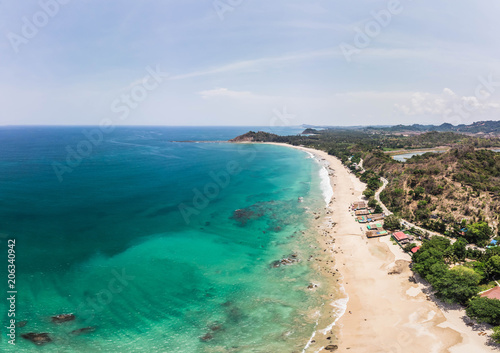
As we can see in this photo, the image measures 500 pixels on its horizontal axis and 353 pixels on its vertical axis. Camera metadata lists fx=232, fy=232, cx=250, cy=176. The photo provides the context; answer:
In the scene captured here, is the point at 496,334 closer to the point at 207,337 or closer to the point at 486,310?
the point at 486,310

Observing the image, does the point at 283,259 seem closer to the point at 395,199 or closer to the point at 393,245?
the point at 393,245

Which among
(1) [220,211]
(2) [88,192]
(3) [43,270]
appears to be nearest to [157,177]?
(2) [88,192]

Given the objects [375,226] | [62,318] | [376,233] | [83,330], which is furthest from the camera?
[375,226]

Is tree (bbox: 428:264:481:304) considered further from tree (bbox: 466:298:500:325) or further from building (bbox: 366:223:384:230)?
building (bbox: 366:223:384:230)

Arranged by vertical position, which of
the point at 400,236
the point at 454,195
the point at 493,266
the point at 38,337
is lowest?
the point at 38,337

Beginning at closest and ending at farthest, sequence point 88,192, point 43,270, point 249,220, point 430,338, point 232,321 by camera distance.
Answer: point 430,338, point 232,321, point 43,270, point 249,220, point 88,192

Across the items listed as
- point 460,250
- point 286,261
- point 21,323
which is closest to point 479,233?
point 460,250

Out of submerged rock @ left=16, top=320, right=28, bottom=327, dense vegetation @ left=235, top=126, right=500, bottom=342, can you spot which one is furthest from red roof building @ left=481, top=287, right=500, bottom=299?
submerged rock @ left=16, top=320, right=28, bottom=327
